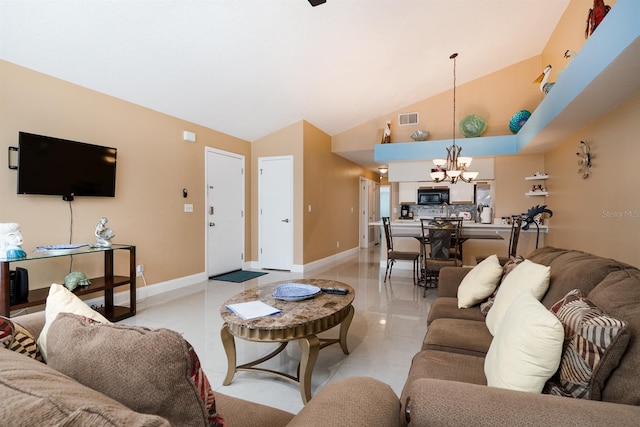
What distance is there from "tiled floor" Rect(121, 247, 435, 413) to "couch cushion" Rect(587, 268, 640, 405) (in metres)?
1.28

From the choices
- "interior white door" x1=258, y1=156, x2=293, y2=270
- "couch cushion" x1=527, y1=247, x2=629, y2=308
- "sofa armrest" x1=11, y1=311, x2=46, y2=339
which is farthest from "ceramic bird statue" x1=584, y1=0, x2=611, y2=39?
"interior white door" x1=258, y1=156, x2=293, y2=270

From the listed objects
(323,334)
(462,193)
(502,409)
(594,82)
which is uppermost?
(594,82)

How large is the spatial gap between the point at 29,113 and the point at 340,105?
4197 millimetres

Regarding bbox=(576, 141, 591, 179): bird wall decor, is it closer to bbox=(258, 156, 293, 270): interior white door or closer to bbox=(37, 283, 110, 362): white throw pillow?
bbox=(258, 156, 293, 270): interior white door

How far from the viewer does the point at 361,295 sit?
14.1 ft

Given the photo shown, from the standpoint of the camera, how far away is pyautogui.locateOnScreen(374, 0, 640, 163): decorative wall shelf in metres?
1.97

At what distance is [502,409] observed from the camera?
2.88 feet

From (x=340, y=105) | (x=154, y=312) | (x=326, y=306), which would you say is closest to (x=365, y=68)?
(x=340, y=105)

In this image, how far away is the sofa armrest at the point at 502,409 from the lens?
0.83m

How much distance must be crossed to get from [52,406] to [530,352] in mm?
1269

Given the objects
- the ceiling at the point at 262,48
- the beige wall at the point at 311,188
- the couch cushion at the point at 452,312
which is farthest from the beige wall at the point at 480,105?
the couch cushion at the point at 452,312

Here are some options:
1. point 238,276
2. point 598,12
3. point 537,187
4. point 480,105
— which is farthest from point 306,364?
point 480,105

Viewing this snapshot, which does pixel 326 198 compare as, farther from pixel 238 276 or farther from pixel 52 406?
pixel 52 406

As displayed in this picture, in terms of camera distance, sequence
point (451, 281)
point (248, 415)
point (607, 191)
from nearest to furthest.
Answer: point (248, 415) < point (451, 281) < point (607, 191)
